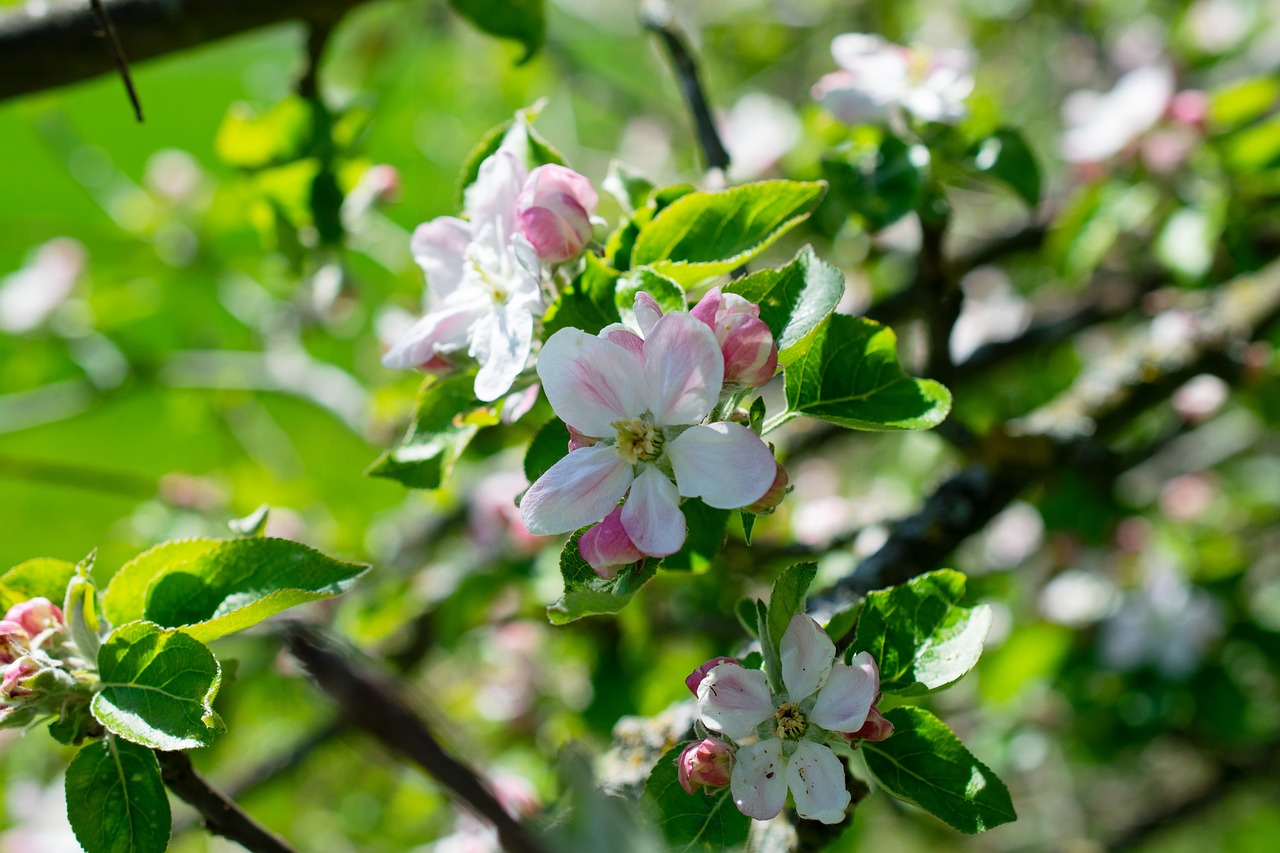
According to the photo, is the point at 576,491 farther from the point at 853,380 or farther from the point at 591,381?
the point at 853,380

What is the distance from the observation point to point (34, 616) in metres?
0.71

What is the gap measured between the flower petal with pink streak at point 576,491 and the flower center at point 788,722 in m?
0.18

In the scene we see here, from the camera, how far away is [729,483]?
24.9 inches

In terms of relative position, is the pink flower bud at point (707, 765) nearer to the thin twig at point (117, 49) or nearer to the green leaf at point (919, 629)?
the green leaf at point (919, 629)

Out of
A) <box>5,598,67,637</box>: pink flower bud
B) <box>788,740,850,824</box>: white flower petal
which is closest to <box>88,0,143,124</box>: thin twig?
<box>5,598,67,637</box>: pink flower bud

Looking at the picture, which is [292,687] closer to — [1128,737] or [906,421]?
[1128,737]

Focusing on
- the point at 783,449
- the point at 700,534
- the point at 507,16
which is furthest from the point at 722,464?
the point at 783,449

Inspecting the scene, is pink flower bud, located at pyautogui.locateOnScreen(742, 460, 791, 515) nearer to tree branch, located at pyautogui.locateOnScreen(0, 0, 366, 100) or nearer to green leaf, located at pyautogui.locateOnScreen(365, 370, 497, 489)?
green leaf, located at pyautogui.locateOnScreen(365, 370, 497, 489)

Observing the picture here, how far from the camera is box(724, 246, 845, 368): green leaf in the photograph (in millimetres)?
677

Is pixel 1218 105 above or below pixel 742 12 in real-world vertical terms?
above

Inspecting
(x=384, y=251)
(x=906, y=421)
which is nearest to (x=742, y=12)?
(x=384, y=251)

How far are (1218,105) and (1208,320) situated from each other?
1.02 ft

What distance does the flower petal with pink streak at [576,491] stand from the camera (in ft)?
2.12

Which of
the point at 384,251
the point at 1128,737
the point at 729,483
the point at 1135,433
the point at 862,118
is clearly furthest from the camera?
the point at 384,251
